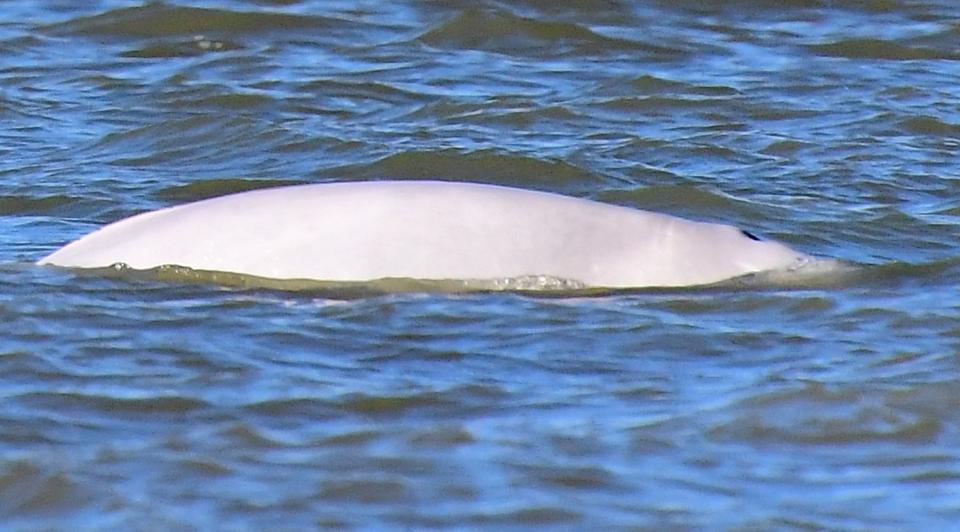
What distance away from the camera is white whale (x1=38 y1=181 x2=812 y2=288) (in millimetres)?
6742

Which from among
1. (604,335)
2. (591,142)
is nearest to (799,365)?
(604,335)

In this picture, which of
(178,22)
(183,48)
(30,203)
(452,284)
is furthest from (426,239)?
(178,22)

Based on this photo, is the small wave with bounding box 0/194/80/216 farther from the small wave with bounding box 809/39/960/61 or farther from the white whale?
the small wave with bounding box 809/39/960/61

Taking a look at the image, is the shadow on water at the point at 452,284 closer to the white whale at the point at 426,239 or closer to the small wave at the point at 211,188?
the white whale at the point at 426,239

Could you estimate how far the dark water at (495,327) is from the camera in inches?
197

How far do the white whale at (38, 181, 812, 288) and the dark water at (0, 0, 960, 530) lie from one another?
3.9 inches

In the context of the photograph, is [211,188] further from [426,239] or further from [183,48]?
[183,48]

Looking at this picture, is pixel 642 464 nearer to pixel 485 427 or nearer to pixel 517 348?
pixel 485 427

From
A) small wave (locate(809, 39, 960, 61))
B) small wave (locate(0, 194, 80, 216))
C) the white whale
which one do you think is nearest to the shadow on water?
the white whale

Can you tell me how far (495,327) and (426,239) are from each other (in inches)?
15.8

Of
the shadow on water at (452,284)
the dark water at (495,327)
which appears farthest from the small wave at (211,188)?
the shadow on water at (452,284)

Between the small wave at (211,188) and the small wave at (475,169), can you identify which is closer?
the small wave at (211,188)

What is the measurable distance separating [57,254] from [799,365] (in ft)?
8.20

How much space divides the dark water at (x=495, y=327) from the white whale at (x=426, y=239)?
0.10 metres
